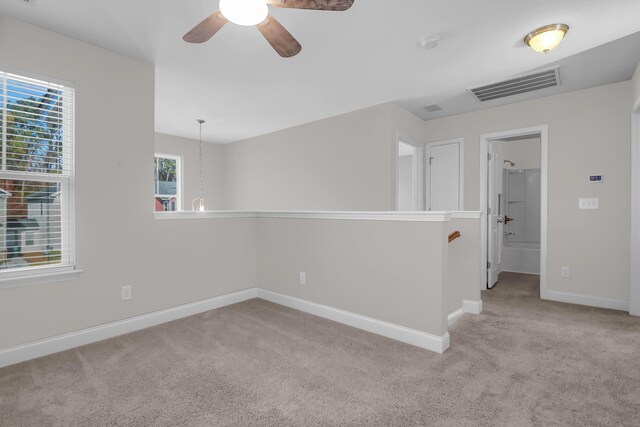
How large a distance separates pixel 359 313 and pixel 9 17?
138 inches

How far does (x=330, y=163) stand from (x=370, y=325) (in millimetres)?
2618

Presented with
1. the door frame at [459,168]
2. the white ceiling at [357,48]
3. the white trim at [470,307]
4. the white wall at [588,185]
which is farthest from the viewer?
the door frame at [459,168]

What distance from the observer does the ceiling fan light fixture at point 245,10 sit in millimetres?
1579

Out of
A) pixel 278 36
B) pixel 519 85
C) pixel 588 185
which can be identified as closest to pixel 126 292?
pixel 278 36

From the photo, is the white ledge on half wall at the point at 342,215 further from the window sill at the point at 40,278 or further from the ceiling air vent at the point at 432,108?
the ceiling air vent at the point at 432,108

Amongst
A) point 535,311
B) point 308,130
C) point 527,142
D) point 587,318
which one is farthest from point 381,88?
point 527,142

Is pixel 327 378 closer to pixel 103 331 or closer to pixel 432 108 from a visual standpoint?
pixel 103 331

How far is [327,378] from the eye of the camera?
6.64ft

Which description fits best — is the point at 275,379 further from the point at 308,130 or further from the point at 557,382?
the point at 308,130

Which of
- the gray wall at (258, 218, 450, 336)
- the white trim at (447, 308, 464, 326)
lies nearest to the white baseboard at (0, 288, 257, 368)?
the gray wall at (258, 218, 450, 336)

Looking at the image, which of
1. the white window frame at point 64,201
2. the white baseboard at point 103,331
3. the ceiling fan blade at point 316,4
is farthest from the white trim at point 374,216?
the white window frame at point 64,201

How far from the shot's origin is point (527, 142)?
6277 millimetres

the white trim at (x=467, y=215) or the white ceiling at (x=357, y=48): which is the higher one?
the white ceiling at (x=357, y=48)

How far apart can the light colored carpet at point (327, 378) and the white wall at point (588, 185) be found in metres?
0.75
